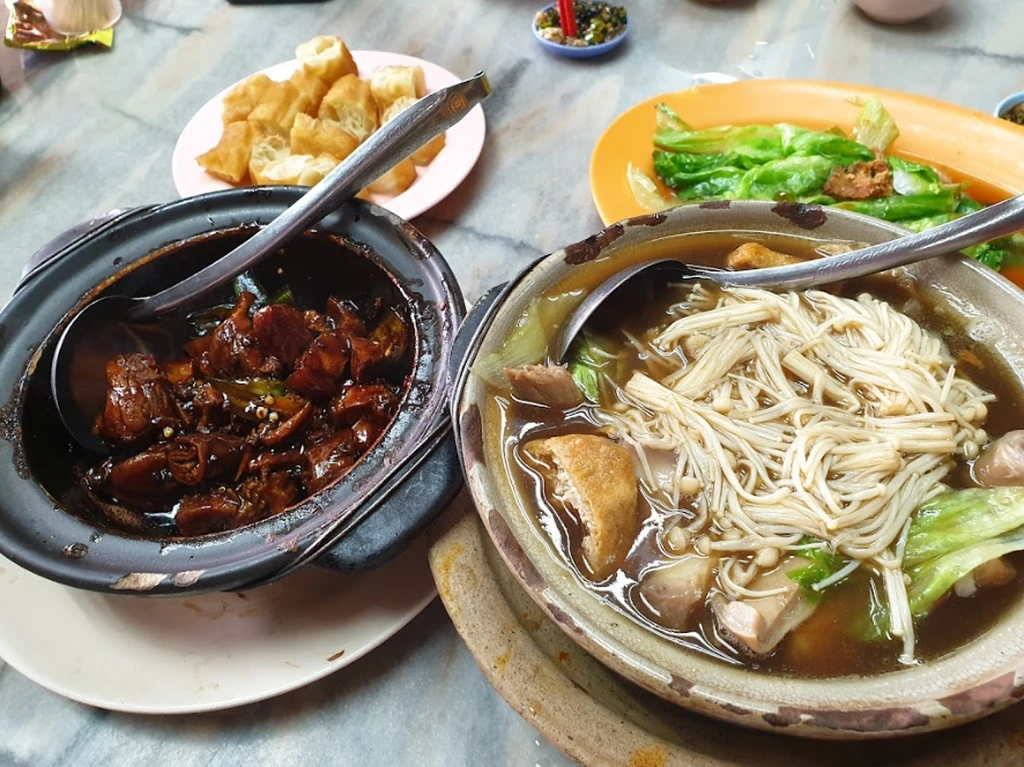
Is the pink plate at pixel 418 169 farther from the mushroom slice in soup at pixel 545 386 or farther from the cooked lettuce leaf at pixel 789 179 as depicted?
the mushroom slice in soup at pixel 545 386

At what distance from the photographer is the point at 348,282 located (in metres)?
1.97

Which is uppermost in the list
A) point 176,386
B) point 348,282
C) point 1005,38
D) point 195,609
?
point 1005,38

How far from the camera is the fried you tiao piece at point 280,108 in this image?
275cm

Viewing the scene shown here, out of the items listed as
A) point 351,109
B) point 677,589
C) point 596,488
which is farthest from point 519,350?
point 351,109

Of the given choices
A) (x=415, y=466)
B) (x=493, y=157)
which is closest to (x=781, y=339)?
(x=415, y=466)

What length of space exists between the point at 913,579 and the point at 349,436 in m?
1.22

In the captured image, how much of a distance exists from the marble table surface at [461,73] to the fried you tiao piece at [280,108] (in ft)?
1.80

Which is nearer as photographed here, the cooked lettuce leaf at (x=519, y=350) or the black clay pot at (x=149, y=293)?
the black clay pot at (x=149, y=293)

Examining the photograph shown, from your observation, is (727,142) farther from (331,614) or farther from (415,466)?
(331,614)

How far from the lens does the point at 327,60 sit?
2.91 metres

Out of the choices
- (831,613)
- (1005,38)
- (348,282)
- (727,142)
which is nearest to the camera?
(831,613)

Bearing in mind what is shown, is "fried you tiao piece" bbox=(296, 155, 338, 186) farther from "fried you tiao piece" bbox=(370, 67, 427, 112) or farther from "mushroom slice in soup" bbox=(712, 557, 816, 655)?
"mushroom slice in soup" bbox=(712, 557, 816, 655)

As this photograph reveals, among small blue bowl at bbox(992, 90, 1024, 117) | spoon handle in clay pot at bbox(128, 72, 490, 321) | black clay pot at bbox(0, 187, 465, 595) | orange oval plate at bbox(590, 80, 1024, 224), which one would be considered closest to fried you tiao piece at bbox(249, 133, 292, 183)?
black clay pot at bbox(0, 187, 465, 595)

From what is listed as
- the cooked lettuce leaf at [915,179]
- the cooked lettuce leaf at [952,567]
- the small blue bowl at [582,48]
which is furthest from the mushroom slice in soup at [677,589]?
the small blue bowl at [582,48]
